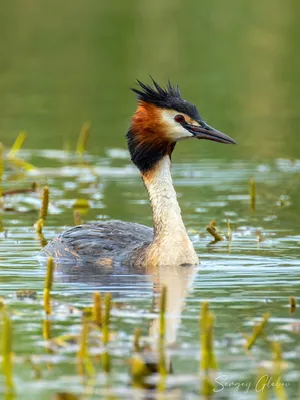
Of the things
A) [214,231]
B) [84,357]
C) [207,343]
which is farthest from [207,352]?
[214,231]

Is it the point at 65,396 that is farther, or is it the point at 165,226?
the point at 165,226

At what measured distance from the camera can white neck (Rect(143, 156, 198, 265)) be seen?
509 inches

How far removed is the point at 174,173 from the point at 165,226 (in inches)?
240

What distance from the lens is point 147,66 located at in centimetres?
3375

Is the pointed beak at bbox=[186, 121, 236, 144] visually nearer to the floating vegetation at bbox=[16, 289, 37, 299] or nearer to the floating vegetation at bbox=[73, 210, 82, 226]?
the floating vegetation at bbox=[16, 289, 37, 299]

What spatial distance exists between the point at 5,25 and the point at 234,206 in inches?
997

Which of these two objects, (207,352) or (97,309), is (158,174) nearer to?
(97,309)

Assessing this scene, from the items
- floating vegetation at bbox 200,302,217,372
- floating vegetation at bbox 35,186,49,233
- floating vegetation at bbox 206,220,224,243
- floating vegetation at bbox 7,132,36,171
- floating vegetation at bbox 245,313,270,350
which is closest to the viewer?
floating vegetation at bbox 200,302,217,372

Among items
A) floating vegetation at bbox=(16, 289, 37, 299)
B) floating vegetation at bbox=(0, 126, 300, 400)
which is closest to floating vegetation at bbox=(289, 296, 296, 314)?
floating vegetation at bbox=(0, 126, 300, 400)

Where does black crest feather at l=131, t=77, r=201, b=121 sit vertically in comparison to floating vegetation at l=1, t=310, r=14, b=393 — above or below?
above

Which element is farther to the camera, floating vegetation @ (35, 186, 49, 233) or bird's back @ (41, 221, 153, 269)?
floating vegetation @ (35, 186, 49, 233)

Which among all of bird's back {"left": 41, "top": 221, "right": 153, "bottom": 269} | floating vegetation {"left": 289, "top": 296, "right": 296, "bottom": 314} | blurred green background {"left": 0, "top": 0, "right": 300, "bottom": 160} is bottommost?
floating vegetation {"left": 289, "top": 296, "right": 296, "bottom": 314}

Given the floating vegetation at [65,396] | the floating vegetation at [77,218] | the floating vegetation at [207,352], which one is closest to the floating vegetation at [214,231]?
the floating vegetation at [77,218]

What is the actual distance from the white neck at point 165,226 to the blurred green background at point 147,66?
7295 millimetres
